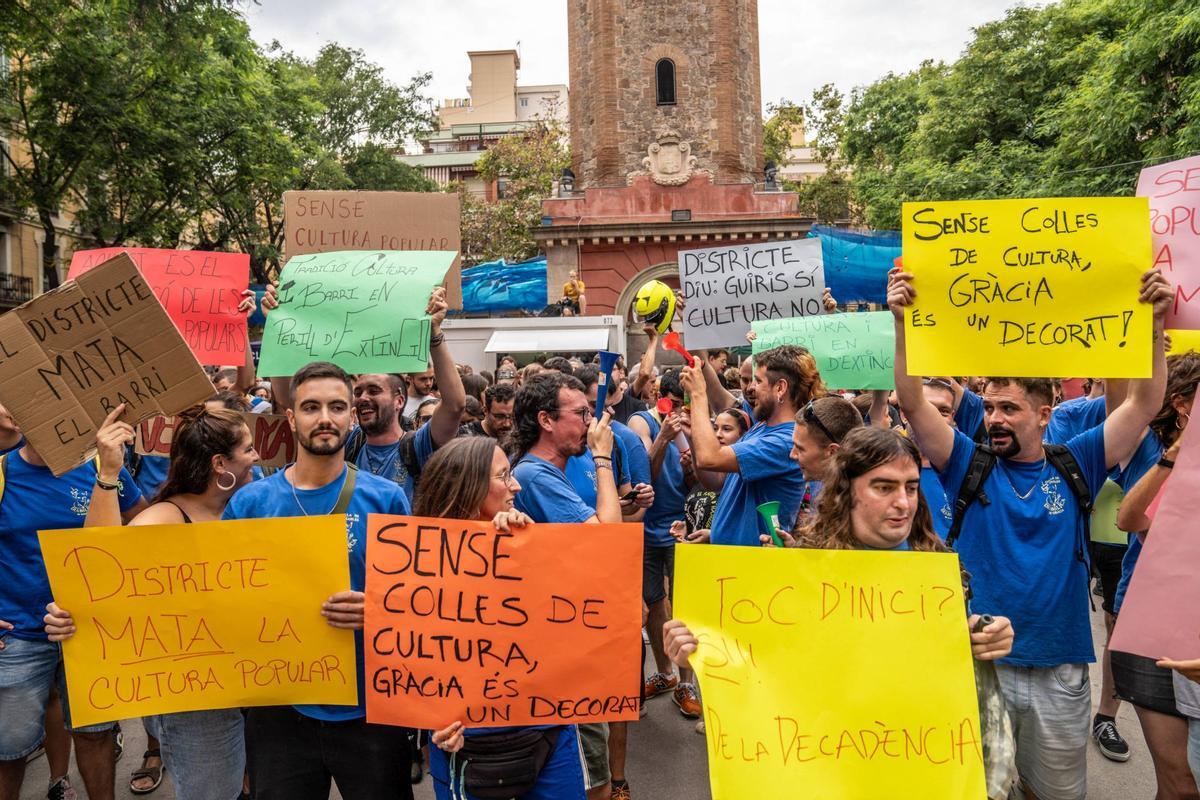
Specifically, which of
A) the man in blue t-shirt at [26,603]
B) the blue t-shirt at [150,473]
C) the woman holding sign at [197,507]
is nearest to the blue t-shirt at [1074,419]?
the woman holding sign at [197,507]

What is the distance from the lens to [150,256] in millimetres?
4574

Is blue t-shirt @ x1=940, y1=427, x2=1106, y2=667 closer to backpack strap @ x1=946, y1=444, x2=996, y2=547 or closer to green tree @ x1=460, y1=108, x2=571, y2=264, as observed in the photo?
backpack strap @ x1=946, y1=444, x2=996, y2=547

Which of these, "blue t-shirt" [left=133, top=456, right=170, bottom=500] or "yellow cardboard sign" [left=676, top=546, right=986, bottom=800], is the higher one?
"blue t-shirt" [left=133, top=456, right=170, bottom=500]

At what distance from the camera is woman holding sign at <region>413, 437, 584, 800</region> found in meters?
2.61

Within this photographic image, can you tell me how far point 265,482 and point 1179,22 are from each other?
53.8 ft

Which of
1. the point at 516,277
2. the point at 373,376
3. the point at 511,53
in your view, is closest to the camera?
the point at 373,376

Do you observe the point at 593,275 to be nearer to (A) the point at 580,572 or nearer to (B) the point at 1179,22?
(B) the point at 1179,22

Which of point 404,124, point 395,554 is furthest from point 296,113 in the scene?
point 395,554

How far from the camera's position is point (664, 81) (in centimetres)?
2480

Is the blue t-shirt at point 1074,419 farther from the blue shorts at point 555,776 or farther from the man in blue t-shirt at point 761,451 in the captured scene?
the blue shorts at point 555,776

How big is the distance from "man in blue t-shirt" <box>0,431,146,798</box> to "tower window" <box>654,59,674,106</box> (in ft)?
76.4

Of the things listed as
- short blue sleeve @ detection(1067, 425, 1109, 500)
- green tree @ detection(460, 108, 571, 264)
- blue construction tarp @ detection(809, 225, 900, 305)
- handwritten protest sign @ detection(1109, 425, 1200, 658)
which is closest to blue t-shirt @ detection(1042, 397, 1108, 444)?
short blue sleeve @ detection(1067, 425, 1109, 500)

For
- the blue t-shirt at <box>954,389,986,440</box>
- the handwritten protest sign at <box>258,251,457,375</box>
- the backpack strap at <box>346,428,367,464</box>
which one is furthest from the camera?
the backpack strap at <box>346,428,367,464</box>

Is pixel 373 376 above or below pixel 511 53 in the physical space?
below
